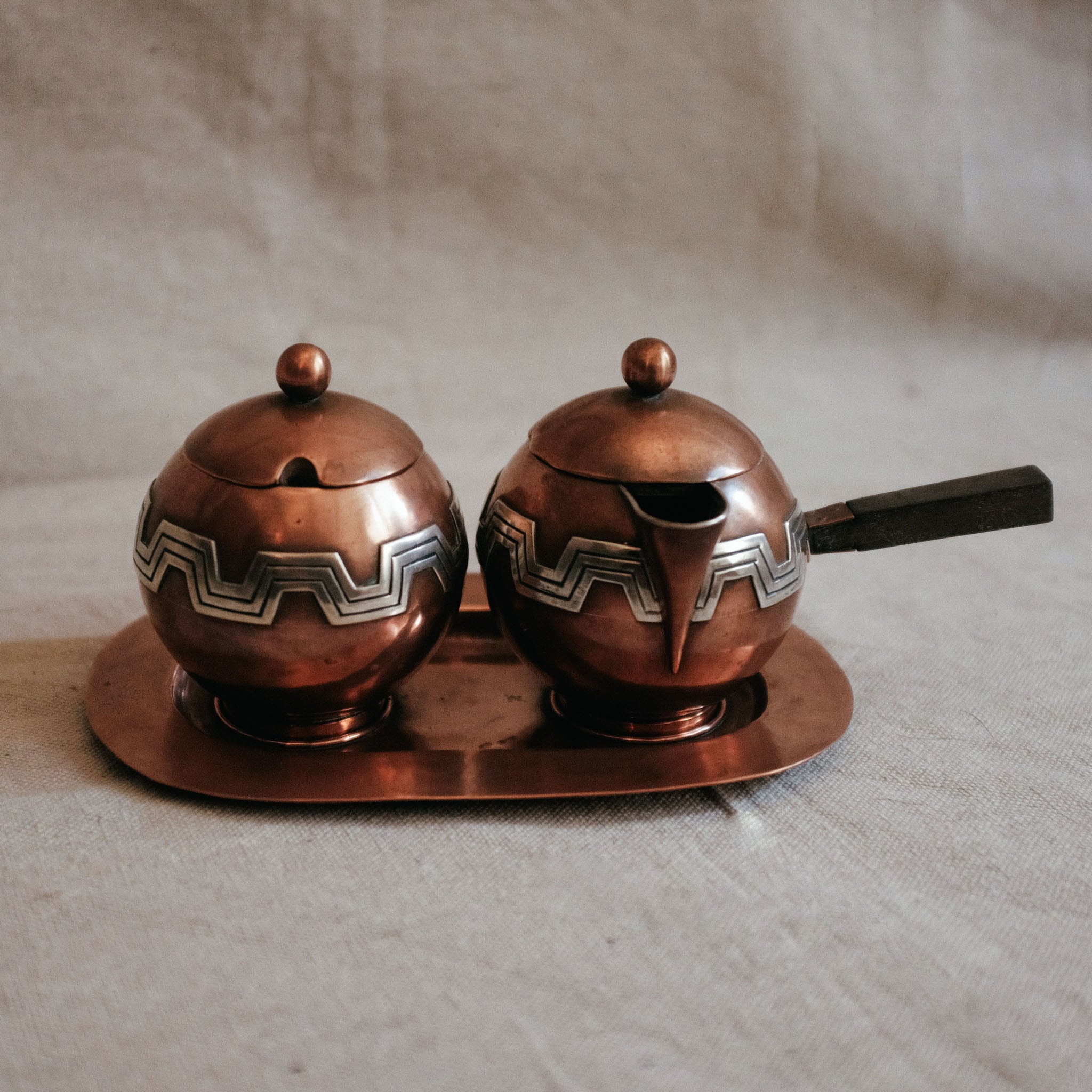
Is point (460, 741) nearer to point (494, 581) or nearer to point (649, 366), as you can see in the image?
point (494, 581)

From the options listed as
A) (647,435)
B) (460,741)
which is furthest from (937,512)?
(460,741)

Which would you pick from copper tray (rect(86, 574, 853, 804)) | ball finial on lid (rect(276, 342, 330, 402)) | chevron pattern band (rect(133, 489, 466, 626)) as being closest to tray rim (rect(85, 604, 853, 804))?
copper tray (rect(86, 574, 853, 804))

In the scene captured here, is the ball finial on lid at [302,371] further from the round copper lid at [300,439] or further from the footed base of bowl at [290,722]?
the footed base of bowl at [290,722]

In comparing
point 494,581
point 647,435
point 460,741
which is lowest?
point 460,741

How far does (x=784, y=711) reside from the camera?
0.87m

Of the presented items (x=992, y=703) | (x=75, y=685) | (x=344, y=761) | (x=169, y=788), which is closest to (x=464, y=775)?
(x=344, y=761)

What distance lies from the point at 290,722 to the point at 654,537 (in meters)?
0.28

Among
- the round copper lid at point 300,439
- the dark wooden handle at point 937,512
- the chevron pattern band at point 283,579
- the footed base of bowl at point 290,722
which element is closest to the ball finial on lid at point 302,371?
the round copper lid at point 300,439

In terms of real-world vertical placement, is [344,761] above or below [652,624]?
below

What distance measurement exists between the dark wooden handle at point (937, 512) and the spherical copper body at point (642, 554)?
5cm

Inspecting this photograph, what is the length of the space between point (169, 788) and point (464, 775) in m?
0.19

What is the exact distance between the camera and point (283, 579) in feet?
2.38

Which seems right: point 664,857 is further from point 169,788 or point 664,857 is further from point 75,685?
point 75,685

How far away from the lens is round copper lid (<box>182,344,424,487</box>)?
0.74m
